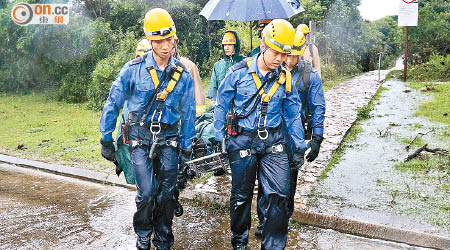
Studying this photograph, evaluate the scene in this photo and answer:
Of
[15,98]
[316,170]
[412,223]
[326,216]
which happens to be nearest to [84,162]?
[316,170]

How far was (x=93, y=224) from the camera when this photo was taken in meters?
5.12

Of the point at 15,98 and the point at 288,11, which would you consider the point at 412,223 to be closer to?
the point at 288,11

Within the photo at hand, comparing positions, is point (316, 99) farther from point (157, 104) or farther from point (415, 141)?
point (415, 141)

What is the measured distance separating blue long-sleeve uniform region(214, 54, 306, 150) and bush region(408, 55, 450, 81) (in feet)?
50.7

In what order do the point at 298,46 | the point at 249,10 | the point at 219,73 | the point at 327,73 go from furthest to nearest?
the point at 327,73, the point at 219,73, the point at 249,10, the point at 298,46

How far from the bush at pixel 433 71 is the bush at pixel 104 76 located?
11105 millimetres

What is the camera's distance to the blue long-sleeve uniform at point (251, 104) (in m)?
4.00

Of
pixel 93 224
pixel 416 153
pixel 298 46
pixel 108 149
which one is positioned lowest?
pixel 93 224

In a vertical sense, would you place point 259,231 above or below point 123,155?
below

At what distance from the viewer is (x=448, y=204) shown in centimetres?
523

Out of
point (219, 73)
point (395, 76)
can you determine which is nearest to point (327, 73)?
point (395, 76)

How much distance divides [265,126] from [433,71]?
16353 mm

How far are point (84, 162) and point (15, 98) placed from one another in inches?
451

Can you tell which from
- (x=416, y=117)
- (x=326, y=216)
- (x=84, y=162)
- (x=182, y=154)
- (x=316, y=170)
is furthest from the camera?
(x=416, y=117)
